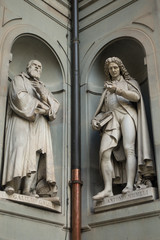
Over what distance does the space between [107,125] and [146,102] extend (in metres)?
0.77

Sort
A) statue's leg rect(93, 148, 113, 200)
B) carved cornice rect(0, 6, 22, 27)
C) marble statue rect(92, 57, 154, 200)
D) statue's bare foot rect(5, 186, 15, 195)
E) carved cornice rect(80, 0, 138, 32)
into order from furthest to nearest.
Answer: carved cornice rect(80, 0, 138, 32), carved cornice rect(0, 6, 22, 27), statue's leg rect(93, 148, 113, 200), marble statue rect(92, 57, 154, 200), statue's bare foot rect(5, 186, 15, 195)

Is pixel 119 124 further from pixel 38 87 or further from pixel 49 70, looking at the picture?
pixel 49 70

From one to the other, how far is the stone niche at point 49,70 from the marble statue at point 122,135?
665 millimetres

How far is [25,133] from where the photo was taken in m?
5.52

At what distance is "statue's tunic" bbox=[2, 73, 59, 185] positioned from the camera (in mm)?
5254

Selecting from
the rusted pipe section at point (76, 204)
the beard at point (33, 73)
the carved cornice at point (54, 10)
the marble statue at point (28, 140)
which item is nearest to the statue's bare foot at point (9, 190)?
the marble statue at point (28, 140)

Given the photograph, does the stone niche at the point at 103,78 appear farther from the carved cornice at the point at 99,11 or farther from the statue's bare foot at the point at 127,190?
the carved cornice at the point at 99,11

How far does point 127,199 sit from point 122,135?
100 cm

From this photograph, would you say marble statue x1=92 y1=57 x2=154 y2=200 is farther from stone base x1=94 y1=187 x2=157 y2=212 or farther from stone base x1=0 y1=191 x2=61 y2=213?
stone base x1=0 y1=191 x2=61 y2=213

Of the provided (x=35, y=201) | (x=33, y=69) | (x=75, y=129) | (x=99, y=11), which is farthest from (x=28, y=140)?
(x=99, y=11)

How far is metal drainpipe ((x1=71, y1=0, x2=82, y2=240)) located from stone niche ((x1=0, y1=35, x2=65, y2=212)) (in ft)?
0.61

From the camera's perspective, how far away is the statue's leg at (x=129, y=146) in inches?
213

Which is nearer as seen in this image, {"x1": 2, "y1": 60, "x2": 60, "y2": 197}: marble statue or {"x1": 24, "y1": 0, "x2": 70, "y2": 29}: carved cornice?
{"x1": 2, "y1": 60, "x2": 60, "y2": 197}: marble statue

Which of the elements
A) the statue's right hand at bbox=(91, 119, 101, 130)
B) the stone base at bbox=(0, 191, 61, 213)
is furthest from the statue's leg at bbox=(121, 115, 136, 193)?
the stone base at bbox=(0, 191, 61, 213)
